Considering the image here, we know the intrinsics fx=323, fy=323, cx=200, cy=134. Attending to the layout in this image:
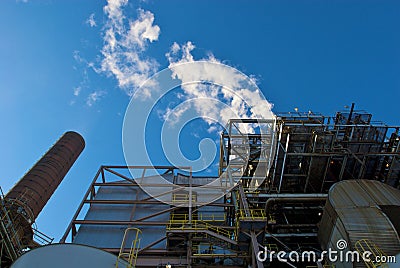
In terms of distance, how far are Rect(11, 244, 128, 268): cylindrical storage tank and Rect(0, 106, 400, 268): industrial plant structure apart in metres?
5.24

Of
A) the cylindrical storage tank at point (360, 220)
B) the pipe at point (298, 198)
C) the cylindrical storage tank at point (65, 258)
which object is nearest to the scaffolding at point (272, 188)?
the pipe at point (298, 198)

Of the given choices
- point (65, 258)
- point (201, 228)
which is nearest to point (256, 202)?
point (201, 228)

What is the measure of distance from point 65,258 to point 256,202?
12.8 metres

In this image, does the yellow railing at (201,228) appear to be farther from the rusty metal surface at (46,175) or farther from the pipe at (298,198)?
the rusty metal surface at (46,175)

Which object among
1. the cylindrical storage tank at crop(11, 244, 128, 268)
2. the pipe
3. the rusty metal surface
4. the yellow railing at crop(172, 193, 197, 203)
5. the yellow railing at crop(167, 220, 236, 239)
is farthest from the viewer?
the yellow railing at crop(172, 193, 197, 203)

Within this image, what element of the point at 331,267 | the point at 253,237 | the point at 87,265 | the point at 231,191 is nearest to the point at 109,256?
the point at 87,265

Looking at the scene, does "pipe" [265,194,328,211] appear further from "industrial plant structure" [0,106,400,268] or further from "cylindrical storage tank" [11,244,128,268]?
"cylindrical storage tank" [11,244,128,268]

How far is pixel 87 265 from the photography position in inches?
362

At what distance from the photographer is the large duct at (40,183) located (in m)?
16.0

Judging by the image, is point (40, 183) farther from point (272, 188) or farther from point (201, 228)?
point (272, 188)

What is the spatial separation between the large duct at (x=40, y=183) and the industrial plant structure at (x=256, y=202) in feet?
0.22

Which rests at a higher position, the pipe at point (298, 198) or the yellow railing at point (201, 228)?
the pipe at point (298, 198)

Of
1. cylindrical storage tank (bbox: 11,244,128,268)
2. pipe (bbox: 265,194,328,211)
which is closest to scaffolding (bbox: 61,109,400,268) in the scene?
pipe (bbox: 265,194,328,211)

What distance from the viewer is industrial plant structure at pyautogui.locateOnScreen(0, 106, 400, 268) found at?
1512 cm
